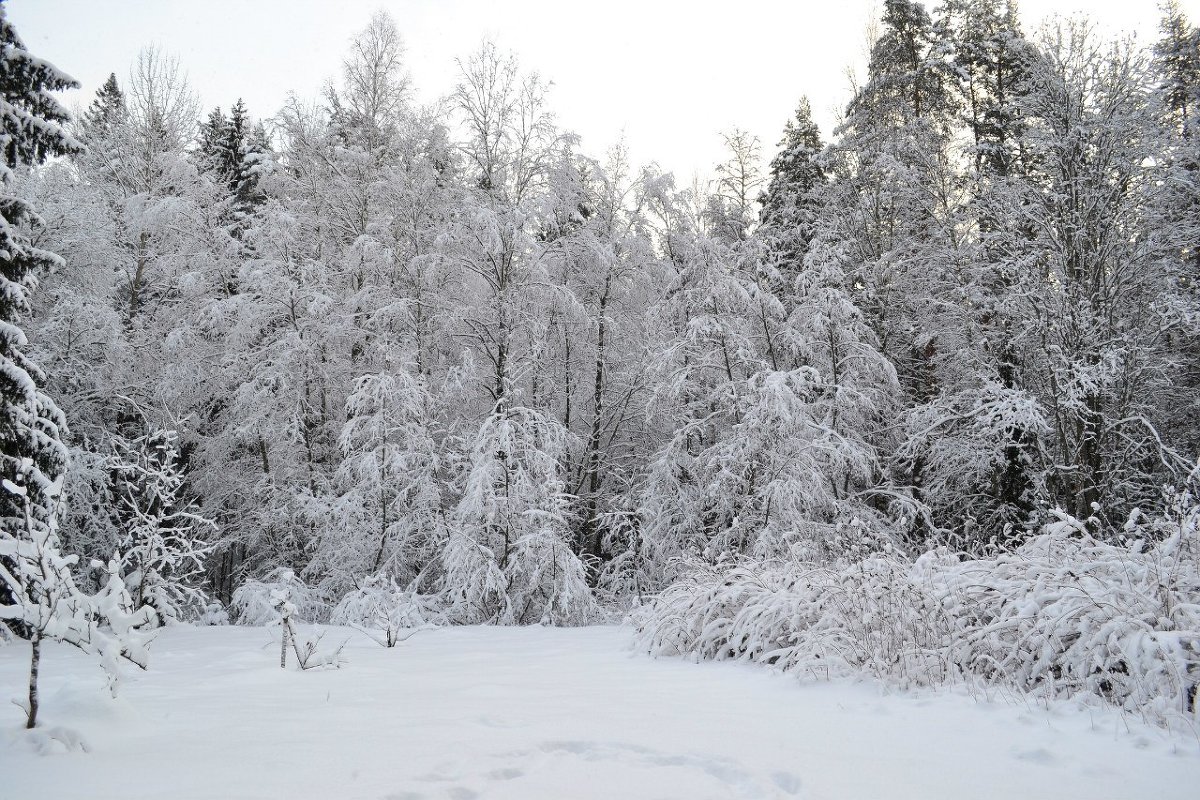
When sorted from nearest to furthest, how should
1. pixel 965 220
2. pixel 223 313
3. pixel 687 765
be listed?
pixel 687 765
pixel 223 313
pixel 965 220

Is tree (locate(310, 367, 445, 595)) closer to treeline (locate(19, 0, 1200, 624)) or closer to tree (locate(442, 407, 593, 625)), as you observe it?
treeline (locate(19, 0, 1200, 624))

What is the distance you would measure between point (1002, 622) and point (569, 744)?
2.71 m

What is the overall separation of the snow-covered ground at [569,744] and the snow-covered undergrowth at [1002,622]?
1.00ft

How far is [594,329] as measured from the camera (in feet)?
47.3

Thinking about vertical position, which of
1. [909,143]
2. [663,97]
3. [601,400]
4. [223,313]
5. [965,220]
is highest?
[663,97]

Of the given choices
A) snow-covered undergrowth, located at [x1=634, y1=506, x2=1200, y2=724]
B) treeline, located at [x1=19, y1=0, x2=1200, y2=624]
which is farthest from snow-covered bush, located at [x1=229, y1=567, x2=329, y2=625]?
snow-covered undergrowth, located at [x1=634, y1=506, x2=1200, y2=724]

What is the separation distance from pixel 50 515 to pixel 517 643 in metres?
4.37

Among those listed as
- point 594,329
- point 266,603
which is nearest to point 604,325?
point 594,329

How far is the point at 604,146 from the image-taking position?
14.3m

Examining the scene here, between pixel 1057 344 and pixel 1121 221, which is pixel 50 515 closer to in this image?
pixel 1057 344

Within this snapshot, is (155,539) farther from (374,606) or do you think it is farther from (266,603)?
(266,603)

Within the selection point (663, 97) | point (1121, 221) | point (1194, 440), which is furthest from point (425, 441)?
point (1194, 440)

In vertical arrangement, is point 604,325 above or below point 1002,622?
above

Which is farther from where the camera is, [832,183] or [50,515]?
[832,183]
